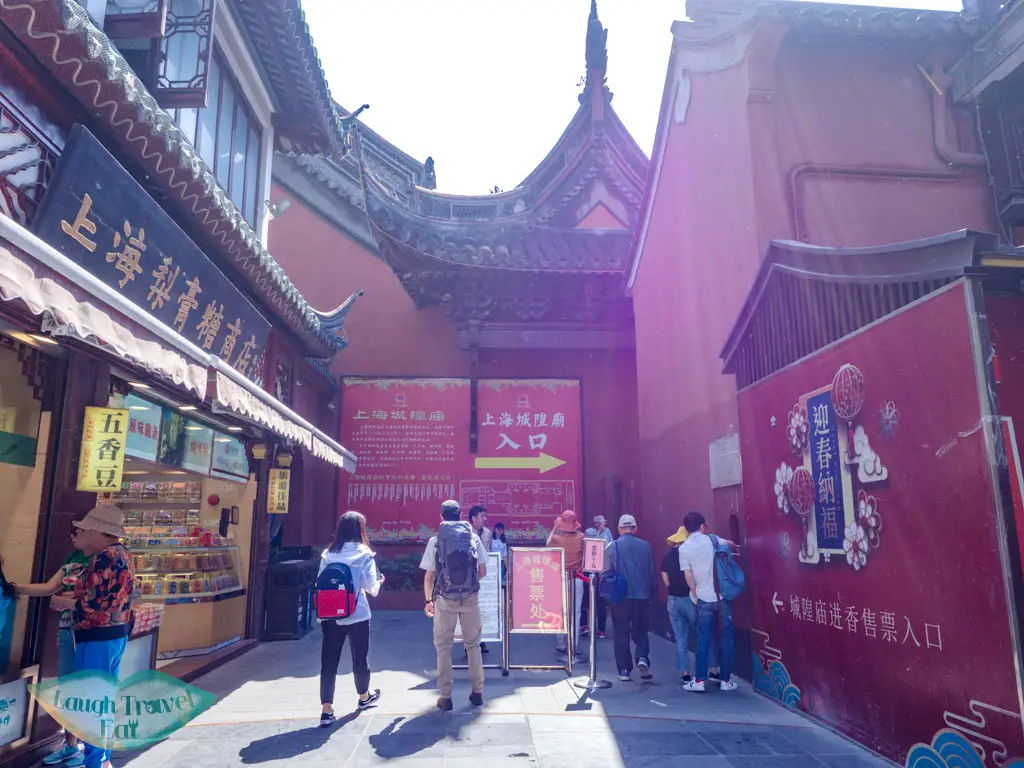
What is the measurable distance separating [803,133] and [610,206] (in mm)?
6577

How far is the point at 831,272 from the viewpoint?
5.05m

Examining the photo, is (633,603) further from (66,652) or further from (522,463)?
(522,463)

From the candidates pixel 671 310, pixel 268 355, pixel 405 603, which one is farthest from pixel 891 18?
pixel 405 603

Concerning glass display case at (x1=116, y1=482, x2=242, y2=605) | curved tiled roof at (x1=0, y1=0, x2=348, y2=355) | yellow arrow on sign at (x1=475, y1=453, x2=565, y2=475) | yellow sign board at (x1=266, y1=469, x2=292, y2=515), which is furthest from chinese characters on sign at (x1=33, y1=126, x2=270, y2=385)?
yellow arrow on sign at (x1=475, y1=453, x2=565, y2=475)

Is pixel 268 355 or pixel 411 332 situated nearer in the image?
pixel 268 355

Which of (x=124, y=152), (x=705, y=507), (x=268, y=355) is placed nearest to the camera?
(x=124, y=152)

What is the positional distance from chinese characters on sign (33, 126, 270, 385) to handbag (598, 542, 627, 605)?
4.26m

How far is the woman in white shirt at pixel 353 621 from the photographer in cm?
522

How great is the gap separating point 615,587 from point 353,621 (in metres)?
2.68

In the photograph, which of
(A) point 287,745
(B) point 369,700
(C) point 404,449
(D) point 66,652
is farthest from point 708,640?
(C) point 404,449

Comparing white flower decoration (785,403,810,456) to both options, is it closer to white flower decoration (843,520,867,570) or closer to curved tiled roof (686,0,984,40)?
white flower decoration (843,520,867,570)

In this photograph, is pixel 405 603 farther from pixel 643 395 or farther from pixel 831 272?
pixel 831 272

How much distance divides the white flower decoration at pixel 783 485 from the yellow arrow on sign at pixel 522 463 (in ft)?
21.5

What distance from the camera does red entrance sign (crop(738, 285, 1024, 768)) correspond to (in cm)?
358
